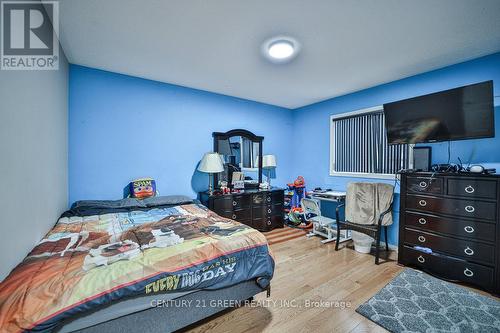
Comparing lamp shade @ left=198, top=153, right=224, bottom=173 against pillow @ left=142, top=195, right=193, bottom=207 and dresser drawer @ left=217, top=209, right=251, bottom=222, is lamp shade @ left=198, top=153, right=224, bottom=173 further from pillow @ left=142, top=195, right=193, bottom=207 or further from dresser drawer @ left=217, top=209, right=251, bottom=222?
dresser drawer @ left=217, top=209, right=251, bottom=222

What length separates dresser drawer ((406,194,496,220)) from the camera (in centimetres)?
209

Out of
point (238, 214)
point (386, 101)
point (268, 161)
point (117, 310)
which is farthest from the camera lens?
point (268, 161)

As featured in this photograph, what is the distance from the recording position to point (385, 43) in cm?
220

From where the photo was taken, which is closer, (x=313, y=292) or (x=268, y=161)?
(x=313, y=292)

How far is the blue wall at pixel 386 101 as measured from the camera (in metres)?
2.43

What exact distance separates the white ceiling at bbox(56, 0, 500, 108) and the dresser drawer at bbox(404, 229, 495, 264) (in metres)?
2.16

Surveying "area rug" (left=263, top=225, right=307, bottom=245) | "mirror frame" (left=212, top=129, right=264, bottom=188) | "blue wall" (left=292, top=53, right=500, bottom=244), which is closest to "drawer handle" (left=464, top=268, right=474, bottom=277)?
"blue wall" (left=292, top=53, right=500, bottom=244)

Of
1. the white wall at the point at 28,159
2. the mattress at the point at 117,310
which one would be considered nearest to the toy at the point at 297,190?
the mattress at the point at 117,310

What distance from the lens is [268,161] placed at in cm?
434

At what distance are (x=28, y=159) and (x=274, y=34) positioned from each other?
7.75 feet

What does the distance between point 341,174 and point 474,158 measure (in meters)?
1.79

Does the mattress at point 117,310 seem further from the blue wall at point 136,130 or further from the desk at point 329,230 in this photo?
the desk at point 329,230

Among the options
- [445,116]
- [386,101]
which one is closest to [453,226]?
[445,116]

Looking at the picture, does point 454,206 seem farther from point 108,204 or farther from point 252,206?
point 108,204
